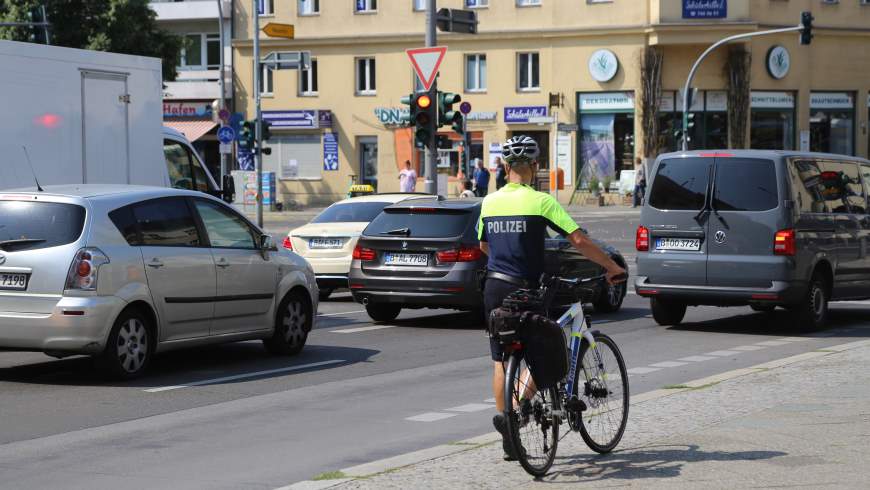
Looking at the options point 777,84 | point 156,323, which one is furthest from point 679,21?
point 156,323

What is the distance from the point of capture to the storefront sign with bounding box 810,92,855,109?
177 ft

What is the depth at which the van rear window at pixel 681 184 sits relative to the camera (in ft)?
50.7

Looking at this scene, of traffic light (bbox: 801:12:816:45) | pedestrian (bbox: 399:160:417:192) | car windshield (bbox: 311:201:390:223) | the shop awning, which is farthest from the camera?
the shop awning

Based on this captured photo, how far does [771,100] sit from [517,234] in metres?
48.1

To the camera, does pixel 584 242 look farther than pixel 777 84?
No

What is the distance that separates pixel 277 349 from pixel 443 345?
2001 millimetres

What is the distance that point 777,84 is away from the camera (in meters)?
→ 53.2

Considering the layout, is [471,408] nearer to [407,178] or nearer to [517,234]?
[517,234]

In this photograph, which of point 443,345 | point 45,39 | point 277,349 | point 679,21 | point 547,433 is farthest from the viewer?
point 679,21

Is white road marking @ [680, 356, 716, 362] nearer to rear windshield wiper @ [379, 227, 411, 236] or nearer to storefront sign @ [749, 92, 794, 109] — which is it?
rear windshield wiper @ [379, 227, 411, 236]

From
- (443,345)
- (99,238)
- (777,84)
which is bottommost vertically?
(443,345)

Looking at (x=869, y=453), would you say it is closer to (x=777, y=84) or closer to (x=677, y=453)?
(x=677, y=453)

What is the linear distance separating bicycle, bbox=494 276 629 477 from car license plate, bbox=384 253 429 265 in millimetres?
7935

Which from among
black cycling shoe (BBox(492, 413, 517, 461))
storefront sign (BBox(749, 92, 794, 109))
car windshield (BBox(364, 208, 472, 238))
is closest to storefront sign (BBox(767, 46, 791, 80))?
storefront sign (BBox(749, 92, 794, 109))
